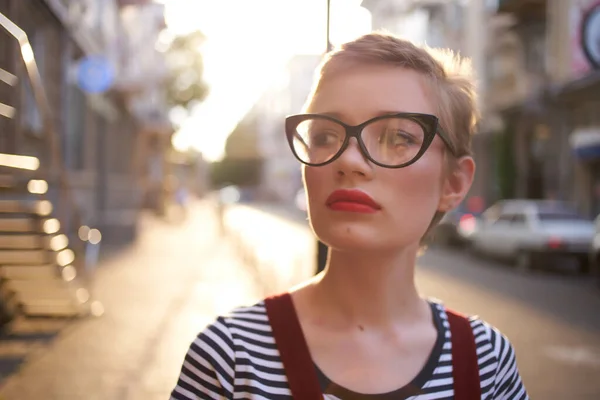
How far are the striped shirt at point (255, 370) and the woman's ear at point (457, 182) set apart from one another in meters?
0.32

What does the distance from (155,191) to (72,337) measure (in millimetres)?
31654

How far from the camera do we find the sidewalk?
5.43 m

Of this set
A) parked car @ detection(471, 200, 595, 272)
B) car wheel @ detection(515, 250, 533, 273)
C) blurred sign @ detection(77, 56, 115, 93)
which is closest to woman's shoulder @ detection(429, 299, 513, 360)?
parked car @ detection(471, 200, 595, 272)

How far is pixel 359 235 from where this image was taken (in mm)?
1488

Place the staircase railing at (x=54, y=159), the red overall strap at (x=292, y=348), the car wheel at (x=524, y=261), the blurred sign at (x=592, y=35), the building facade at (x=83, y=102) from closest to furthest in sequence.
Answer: the red overall strap at (x=292, y=348) → the staircase railing at (x=54, y=159) → the building facade at (x=83, y=102) → the car wheel at (x=524, y=261) → the blurred sign at (x=592, y=35)

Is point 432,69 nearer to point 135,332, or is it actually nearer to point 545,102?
point 135,332

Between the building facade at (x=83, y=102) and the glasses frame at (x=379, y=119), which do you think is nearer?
the glasses frame at (x=379, y=119)

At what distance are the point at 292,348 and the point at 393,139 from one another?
480 mm

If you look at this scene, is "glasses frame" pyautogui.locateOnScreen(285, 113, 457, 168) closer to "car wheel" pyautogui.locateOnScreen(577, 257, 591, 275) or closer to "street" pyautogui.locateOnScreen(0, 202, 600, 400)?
"street" pyautogui.locateOnScreen(0, 202, 600, 400)

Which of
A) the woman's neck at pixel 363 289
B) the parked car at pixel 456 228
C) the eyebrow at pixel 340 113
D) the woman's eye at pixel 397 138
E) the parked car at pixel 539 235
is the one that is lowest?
the parked car at pixel 456 228

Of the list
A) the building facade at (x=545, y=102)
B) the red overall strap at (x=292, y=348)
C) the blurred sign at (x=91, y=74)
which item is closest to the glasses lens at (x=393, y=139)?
the red overall strap at (x=292, y=348)

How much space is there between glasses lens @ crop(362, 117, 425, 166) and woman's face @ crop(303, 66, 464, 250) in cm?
2

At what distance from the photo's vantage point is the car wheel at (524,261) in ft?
46.9

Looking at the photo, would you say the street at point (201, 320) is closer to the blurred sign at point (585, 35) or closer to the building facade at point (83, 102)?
the building facade at point (83, 102)
